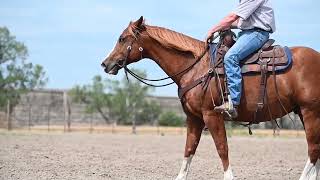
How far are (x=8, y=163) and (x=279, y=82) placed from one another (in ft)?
21.0

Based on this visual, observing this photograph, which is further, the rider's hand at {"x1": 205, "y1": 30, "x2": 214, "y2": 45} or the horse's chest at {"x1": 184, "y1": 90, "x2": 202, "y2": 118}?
the rider's hand at {"x1": 205, "y1": 30, "x2": 214, "y2": 45}

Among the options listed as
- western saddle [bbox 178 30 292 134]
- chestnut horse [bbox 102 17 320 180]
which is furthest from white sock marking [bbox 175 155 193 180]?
western saddle [bbox 178 30 292 134]

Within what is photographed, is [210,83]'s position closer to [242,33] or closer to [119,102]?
[242,33]

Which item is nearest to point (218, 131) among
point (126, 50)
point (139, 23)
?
point (126, 50)

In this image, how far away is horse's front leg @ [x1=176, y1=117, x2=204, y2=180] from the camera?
831cm

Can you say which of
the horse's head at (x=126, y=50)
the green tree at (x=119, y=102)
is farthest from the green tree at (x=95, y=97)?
the horse's head at (x=126, y=50)

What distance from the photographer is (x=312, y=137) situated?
7.77 m

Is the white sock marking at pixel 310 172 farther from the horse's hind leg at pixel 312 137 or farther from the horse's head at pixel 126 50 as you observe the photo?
the horse's head at pixel 126 50

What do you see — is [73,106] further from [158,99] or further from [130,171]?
[130,171]

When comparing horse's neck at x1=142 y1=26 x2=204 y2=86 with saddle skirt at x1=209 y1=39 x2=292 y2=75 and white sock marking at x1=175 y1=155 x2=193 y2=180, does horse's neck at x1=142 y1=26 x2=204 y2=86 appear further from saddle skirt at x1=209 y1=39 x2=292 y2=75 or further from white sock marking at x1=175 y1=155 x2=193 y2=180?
white sock marking at x1=175 y1=155 x2=193 y2=180

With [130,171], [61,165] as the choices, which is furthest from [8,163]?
[130,171]

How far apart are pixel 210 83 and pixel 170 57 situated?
0.92 metres

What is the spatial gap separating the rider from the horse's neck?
0.47 meters

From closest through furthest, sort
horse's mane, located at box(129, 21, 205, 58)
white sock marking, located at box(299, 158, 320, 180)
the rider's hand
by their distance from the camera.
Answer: white sock marking, located at box(299, 158, 320, 180), the rider's hand, horse's mane, located at box(129, 21, 205, 58)
